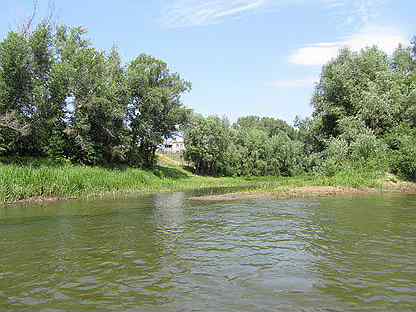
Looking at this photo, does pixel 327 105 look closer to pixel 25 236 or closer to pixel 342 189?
pixel 342 189

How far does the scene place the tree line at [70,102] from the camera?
4600 centimetres

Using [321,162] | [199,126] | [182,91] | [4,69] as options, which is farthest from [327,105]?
[4,69]

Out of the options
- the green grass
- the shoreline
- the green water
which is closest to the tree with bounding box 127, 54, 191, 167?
the green grass

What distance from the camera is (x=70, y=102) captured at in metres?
51.8

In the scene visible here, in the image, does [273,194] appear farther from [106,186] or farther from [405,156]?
[405,156]

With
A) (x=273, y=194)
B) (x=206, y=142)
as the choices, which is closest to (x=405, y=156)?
(x=273, y=194)

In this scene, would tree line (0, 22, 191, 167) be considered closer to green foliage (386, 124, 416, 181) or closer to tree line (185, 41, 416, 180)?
tree line (185, 41, 416, 180)

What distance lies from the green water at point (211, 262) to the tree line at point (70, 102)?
91.8 ft

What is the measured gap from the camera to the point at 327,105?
5678cm

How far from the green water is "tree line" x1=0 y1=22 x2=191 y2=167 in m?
28.0

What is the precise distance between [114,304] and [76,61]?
4626 centimetres

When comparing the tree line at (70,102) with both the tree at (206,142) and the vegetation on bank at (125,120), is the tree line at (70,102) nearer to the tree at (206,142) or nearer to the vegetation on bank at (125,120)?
the vegetation on bank at (125,120)

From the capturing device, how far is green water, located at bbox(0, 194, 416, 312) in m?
8.62

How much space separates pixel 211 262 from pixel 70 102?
4400 centimetres
